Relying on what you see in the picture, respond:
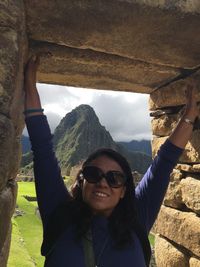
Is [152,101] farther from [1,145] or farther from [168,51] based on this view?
[1,145]

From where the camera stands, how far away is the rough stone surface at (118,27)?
80.7 inches

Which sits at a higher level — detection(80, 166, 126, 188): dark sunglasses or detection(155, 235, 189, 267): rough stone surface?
detection(80, 166, 126, 188): dark sunglasses

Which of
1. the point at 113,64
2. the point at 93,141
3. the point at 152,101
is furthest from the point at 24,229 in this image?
the point at 93,141

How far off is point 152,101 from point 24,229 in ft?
35.1

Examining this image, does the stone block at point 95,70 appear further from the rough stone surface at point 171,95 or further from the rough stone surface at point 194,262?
the rough stone surface at point 194,262

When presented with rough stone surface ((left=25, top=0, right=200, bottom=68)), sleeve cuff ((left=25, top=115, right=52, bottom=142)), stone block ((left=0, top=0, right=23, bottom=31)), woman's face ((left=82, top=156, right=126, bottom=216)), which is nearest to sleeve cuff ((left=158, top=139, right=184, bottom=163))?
woman's face ((left=82, top=156, right=126, bottom=216))

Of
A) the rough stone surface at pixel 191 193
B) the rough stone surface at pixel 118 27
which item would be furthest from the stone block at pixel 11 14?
the rough stone surface at pixel 191 193

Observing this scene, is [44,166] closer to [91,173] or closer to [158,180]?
[91,173]

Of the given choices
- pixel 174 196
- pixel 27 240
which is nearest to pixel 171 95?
pixel 174 196

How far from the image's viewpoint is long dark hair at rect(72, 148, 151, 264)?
1.87 m

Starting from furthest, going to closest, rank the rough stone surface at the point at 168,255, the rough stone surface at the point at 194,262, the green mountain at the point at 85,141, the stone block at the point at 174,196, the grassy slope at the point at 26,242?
the green mountain at the point at 85,141
the grassy slope at the point at 26,242
the stone block at the point at 174,196
the rough stone surface at the point at 168,255
the rough stone surface at the point at 194,262

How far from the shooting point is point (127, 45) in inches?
97.0

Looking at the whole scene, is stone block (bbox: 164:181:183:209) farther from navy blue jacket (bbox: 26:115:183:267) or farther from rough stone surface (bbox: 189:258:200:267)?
navy blue jacket (bbox: 26:115:183:267)

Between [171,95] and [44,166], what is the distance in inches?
71.9
